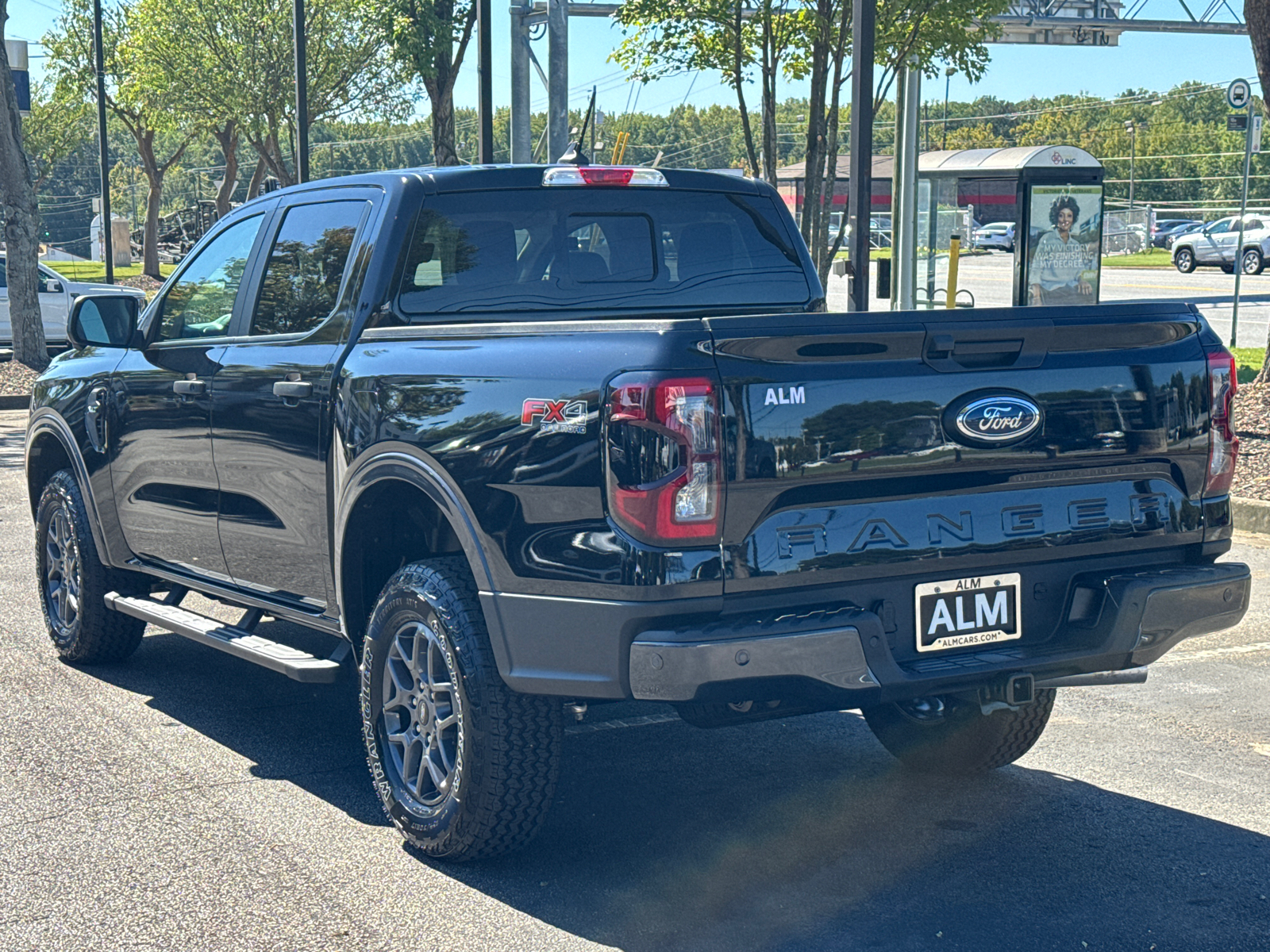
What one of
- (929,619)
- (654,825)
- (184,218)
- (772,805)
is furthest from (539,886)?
(184,218)

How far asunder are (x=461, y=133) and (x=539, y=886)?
16988cm

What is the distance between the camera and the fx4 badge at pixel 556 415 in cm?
384

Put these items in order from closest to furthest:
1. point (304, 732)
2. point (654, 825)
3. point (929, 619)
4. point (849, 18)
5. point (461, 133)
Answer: point (929, 619) < point (654, 825) < point (304, 732) < point (849, 18) < point (461, 133)

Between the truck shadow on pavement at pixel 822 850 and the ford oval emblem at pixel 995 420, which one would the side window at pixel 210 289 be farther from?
the ford oval emblem at pixel 995 420

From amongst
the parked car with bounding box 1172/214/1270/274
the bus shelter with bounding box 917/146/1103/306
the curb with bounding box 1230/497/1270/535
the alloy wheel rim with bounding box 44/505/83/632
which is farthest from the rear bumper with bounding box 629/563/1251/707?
the parked car with bounding box 1172/214/1270/274

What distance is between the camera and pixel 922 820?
4.75 meters

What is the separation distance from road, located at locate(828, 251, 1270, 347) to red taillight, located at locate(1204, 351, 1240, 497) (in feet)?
55.0

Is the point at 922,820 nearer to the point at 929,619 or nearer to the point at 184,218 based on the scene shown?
the point at 929,619

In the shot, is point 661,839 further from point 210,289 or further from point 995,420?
point 210,289

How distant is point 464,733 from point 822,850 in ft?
3.68

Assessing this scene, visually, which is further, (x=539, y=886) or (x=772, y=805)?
(x=772, y=805)

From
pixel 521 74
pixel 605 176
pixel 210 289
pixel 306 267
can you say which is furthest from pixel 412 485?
pixel 521 74

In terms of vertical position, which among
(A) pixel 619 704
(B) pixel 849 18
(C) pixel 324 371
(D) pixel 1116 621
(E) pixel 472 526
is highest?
(B) pixel 849 18

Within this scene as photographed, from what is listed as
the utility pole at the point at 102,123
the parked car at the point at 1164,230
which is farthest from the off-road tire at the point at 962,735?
the parked car at the point at 1164,230
